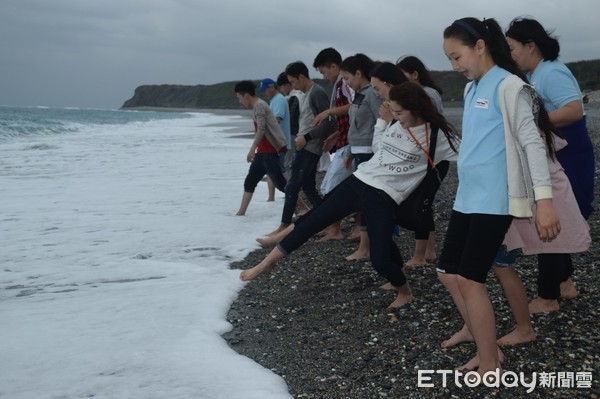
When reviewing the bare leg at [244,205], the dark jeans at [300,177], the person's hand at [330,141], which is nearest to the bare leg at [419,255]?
the dark jeans at [300,177]

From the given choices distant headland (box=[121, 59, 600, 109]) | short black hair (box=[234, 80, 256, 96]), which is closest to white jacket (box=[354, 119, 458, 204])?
short black hair (box=[234, 80, 256, 96])

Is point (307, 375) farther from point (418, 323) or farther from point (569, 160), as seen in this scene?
point (569, 160)

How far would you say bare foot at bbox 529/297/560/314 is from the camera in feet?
12.4

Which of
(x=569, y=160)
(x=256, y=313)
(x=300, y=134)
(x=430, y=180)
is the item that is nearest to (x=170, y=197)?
(x=300, y=134)

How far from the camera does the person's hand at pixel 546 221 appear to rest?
252 centimetres

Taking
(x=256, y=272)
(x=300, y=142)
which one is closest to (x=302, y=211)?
(x=300, y=142)

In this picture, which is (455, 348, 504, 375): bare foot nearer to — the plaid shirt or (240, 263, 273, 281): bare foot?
(240, 263, 273, 281): bare foot

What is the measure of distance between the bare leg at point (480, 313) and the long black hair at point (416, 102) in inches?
53.1

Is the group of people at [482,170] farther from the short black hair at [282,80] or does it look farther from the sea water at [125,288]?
the short black hair at [282,80]

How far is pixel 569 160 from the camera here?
370 centimetres

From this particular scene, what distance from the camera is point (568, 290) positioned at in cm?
398

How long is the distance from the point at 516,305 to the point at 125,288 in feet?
10.3

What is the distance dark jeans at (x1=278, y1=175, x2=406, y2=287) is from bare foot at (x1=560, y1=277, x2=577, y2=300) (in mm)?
999

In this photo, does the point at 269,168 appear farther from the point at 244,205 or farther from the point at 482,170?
the point at 482,170
